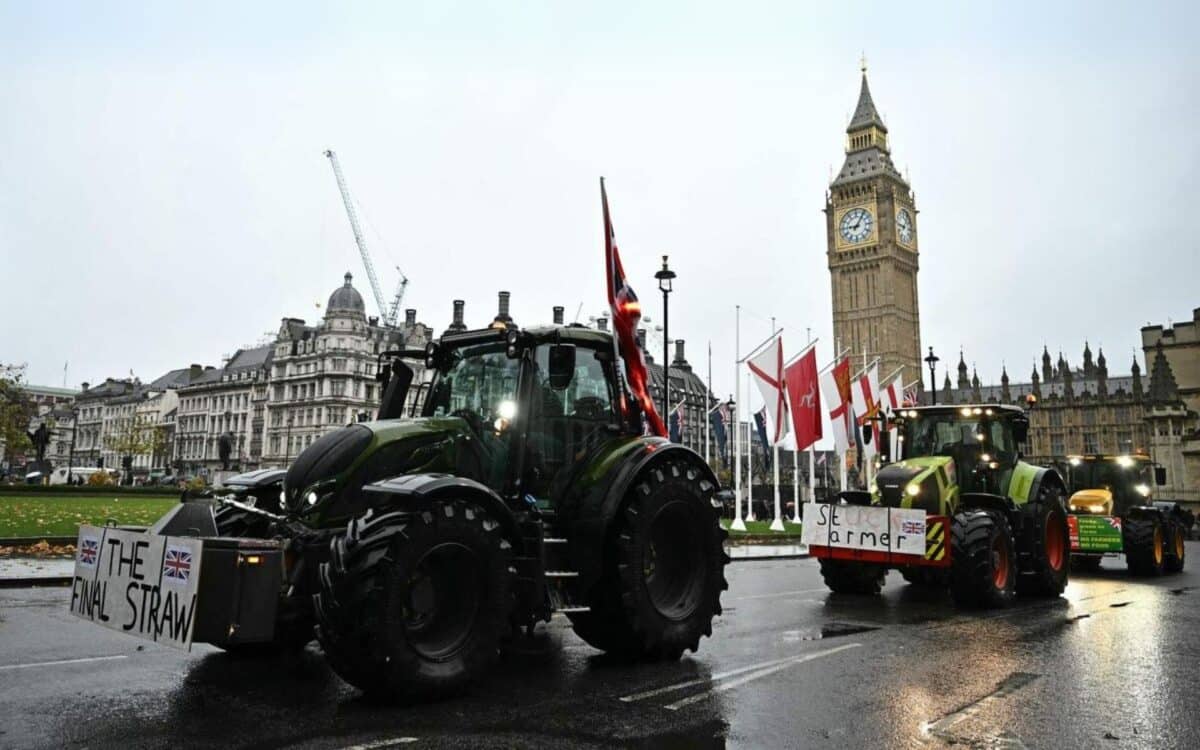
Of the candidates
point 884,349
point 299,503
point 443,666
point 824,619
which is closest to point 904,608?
point 824,619

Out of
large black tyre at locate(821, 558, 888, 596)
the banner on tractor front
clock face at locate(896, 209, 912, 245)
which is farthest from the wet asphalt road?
clock face at locate(896, 209, 912, 245)

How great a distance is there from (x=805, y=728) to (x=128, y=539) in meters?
4.87

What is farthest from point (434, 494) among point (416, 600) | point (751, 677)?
point (751, 677)

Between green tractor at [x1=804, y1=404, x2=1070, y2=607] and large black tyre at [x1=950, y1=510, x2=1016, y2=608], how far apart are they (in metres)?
0.01

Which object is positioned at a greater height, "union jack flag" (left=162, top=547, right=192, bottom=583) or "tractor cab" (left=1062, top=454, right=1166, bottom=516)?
"tractor cab" (left=1062, top=454, right=1166, bottom=516)

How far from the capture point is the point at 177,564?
16.3 ft

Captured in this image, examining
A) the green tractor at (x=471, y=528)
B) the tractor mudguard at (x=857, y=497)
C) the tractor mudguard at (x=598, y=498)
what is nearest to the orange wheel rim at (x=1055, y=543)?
the tractor mudguard at (x=857, y=497)

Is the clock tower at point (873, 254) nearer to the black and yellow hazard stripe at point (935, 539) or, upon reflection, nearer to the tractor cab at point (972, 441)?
the tractor cab at point (972, 441)

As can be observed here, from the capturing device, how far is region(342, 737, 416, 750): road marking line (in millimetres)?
4430

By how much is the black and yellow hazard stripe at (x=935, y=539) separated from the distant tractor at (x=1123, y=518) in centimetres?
741

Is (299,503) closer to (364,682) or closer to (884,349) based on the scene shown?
(364,682)

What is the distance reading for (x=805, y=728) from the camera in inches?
205

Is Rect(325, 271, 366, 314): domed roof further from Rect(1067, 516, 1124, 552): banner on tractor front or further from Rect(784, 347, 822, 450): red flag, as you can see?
Rect(1067, 516, 1124, 552): banner on tractor front

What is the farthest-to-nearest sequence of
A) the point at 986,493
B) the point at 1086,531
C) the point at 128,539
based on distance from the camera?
the point at 1086,531 < the point at 986,493 < the point at 128,539
